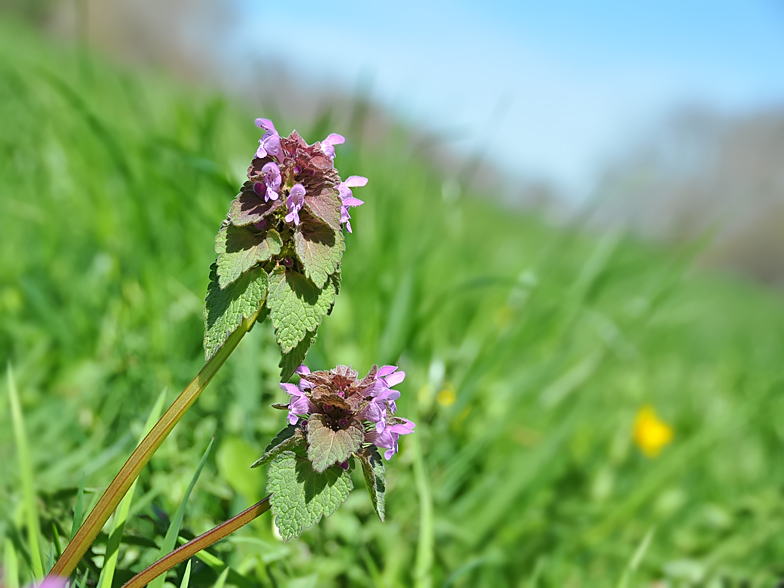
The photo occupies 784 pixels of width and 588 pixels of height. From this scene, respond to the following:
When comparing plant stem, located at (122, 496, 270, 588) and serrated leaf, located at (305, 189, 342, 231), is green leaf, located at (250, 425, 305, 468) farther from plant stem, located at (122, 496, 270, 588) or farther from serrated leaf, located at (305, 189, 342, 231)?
serrated leaf, located at (305, 189, 342, 231)

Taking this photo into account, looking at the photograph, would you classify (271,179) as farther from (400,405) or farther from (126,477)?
(400,405)

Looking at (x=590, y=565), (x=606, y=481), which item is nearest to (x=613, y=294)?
(x=606, y=481)

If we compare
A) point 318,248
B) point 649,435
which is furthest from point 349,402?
point 649,435

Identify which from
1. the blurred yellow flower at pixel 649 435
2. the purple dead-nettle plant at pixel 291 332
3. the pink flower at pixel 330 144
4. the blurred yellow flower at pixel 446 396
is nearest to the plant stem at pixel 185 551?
the purple dead-nettle plant at pixel 291 332

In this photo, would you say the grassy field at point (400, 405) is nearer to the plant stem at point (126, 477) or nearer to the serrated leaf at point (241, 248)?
the plant stem at point (126, 477)

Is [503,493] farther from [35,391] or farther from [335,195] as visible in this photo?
[35,391]

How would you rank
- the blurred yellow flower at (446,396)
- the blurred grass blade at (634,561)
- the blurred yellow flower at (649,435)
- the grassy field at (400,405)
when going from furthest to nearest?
the blurred yellow flower at (649,435)
the blurred yellow flower at (446,396)
the grassy field at (400,405)
the blurred grass blade at (634,561)
